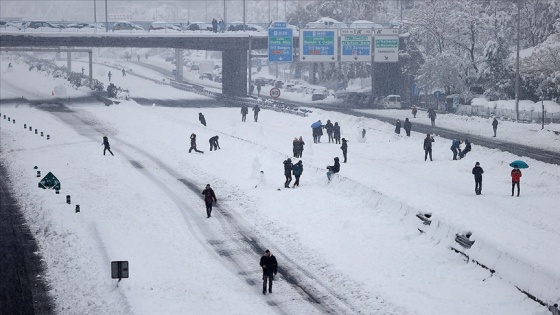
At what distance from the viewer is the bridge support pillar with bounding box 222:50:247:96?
94938 millimetres

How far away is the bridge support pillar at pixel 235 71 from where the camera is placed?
94938 mm

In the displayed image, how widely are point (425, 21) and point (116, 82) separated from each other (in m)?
52.2

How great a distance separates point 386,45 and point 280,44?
11030 mm

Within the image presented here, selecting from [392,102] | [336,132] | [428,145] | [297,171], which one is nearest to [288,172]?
[297,171]

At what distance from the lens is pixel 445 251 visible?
27.2 m

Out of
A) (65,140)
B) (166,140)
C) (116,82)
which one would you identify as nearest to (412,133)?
(166,140)

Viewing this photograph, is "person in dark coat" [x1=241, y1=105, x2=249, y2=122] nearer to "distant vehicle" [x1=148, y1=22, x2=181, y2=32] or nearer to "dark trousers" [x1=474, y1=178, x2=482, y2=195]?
"distant vehicle" [x1=148, y1=22, x2=181, y2=32]

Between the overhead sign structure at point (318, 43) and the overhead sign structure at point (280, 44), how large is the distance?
1.34 m

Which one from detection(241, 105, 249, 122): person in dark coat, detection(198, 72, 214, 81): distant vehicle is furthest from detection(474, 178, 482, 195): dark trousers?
detection(198, 72, 214, 81): distant vehicle

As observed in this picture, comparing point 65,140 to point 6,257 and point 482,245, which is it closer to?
point 6,257

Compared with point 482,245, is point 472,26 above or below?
above

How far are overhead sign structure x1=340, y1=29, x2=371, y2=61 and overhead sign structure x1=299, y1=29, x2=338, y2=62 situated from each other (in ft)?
2.67

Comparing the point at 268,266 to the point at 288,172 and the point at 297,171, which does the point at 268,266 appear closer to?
the point at 288,172

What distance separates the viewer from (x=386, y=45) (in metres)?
86.8
